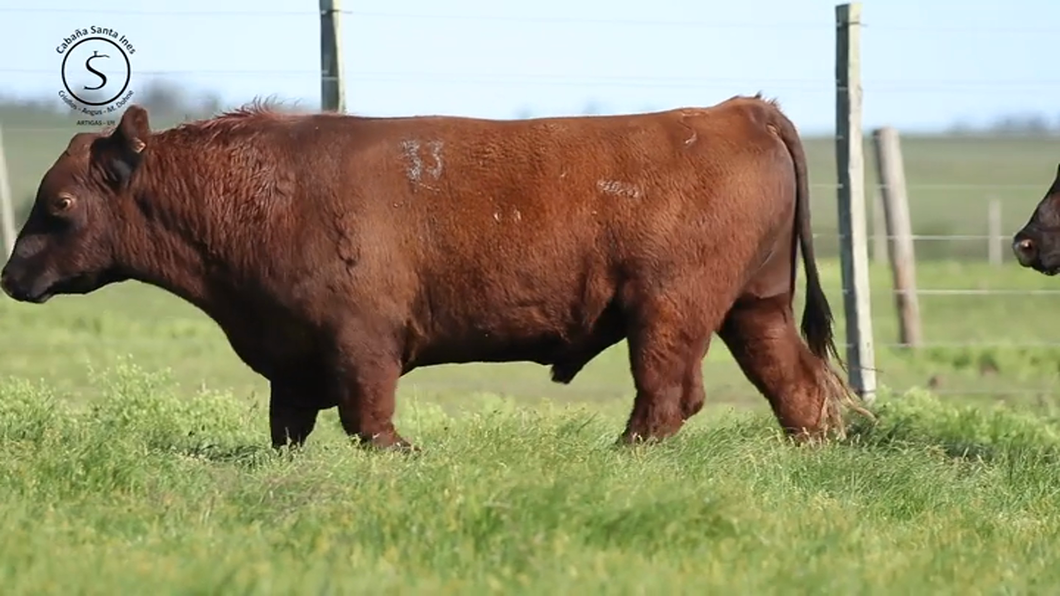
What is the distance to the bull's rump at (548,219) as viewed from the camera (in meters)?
7.89

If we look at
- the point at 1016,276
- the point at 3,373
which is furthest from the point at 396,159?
the point at 1016,276

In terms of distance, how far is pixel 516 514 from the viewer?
5477 mm

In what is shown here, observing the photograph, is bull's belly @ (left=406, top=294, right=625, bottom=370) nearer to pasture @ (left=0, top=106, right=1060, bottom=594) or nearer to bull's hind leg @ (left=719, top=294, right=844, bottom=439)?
pasture @ (left=0, top=106, right=1060, bottom=594)

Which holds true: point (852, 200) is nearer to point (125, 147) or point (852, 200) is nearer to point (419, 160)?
point (419, 160)

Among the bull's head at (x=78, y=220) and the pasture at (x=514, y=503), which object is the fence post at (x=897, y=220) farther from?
the bull's head at (x=78, y=220)

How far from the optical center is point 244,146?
8.15 meters

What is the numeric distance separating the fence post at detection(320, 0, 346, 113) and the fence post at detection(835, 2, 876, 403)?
293 centimetres

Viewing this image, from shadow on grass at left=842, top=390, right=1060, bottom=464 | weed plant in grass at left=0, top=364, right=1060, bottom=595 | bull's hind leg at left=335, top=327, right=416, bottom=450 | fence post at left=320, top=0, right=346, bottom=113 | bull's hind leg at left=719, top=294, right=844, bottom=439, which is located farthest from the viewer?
fence post at left=320, top=0, right=346, bottom=113

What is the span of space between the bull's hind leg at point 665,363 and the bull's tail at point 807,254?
776 millimetres

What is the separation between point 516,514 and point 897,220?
24.8 ft

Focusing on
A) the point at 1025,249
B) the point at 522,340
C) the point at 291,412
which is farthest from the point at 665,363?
the point at 1025,249

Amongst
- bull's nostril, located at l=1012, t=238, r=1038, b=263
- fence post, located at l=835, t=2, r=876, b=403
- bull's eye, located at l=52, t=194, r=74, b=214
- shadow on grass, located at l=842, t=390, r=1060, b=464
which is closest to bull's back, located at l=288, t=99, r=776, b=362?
bull's eye, located at l=52, t=194, r=74, b=214

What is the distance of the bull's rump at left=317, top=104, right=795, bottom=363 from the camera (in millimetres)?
7891

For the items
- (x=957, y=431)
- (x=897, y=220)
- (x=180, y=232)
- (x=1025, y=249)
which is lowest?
(x=957, y=431)
